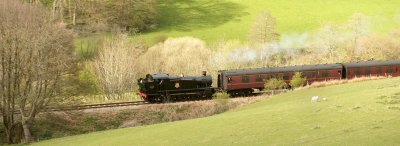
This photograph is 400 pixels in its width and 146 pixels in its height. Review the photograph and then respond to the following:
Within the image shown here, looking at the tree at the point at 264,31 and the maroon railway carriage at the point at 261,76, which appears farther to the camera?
the tree at the point at 264,31

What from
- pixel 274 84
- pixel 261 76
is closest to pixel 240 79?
pixel 261 76

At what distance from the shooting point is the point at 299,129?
21.5m

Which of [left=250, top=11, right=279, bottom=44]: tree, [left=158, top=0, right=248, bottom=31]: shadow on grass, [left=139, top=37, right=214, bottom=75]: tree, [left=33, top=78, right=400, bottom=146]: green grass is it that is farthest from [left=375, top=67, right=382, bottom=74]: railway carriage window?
[left=158, top=0, right=248, bottom=31]: shadow on grass

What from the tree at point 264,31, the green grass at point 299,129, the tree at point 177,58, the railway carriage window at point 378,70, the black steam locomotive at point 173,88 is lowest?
the green grass at point 299,129

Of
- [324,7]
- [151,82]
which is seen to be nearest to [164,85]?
[151,82]

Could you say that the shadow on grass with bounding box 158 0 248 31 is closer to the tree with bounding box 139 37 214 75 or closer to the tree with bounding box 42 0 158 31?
the tree with bounding box 42 0 158 31

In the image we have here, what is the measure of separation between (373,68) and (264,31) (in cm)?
3343

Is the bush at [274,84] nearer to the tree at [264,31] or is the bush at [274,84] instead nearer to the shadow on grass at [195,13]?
the tree at [264,31]

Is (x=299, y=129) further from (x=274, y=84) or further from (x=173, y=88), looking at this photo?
(x=173, y=88)

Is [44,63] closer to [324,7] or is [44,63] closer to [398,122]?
[398,122]

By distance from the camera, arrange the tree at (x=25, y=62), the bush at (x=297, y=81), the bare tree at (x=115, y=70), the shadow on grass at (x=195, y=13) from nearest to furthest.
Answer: the tree at (x=25, y=62) → the bush at (x=297, y=81) → the bare tree at (x=115, y=70) → the shadow on grass at (x=195, y=13)

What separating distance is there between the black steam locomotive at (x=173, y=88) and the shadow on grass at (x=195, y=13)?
5253cm

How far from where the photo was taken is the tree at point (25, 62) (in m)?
35.2

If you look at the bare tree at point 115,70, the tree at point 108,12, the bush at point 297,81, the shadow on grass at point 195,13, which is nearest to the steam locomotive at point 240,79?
the bush at point 297,81
